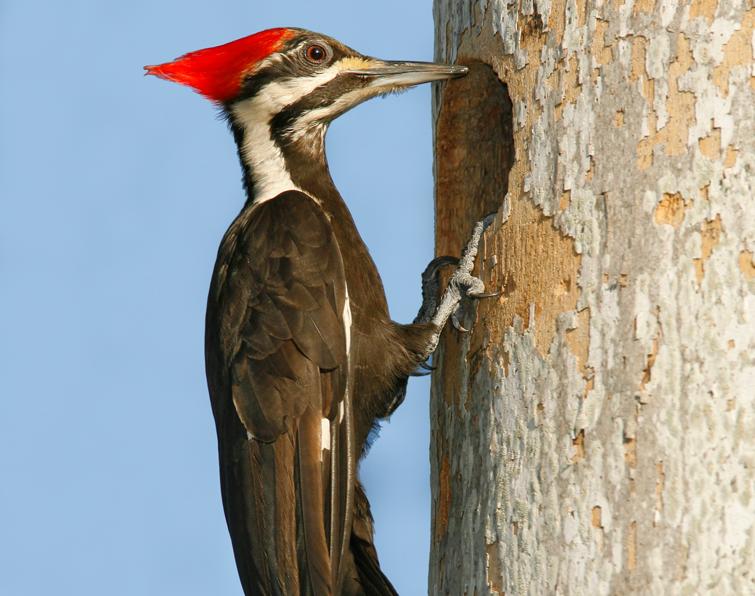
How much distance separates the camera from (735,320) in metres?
2.16

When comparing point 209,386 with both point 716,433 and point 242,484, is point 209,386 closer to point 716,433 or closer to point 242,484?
point 242,484

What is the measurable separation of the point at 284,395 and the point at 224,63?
122 centimetres

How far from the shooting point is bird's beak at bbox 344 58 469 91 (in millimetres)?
3250

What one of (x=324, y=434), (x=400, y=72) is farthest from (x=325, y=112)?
(x=324, y=434)

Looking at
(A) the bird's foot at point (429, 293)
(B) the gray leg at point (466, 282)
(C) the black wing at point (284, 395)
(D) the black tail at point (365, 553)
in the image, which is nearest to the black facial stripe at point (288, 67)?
(C) the black wing at point (284, 395)

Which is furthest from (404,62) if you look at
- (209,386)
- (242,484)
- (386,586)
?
(386,586)

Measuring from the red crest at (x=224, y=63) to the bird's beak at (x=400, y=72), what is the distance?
29cm

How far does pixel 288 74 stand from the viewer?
144 inches

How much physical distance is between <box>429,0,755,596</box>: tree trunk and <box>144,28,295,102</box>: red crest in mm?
1107

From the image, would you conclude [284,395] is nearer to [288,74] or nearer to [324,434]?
[324,434]

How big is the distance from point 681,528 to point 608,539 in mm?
157

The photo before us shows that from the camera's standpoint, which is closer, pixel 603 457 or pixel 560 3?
pixel 603 457

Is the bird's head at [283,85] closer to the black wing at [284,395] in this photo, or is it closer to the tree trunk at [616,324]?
the black wing at [284,395]

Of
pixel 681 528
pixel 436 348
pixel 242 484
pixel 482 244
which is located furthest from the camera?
pixel 436 348
